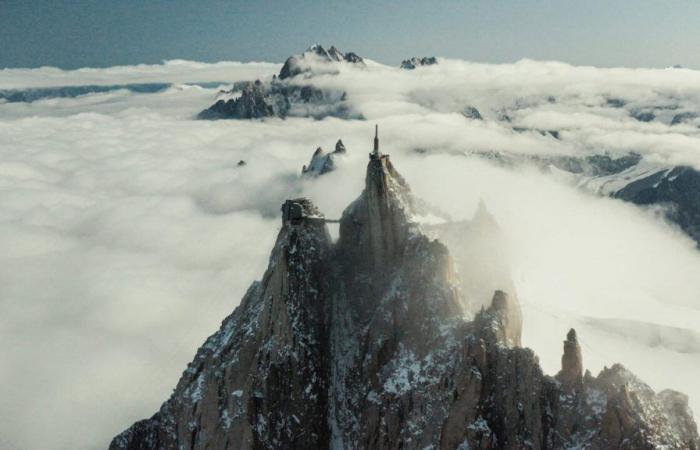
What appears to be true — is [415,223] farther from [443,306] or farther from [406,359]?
[406,359]

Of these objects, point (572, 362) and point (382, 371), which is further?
point (382, 371)

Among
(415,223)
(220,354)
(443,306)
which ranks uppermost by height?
(415,223)

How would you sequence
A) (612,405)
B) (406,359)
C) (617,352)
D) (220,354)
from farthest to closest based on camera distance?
(617,352) → (220,354) → (406,359) → (612,405)

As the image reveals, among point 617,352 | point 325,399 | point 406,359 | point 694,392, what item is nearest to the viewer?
point 406,359

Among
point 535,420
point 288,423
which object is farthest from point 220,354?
point 535,420

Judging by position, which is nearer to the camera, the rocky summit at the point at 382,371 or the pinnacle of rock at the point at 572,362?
the rocky summit at the point at 382,371

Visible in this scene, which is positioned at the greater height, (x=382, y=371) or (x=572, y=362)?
(x=572, y=362)

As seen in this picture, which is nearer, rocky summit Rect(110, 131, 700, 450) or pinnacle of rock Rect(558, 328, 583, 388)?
rocky summit Rect(110, 131, 700, 450)

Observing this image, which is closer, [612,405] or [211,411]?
[612,405]
